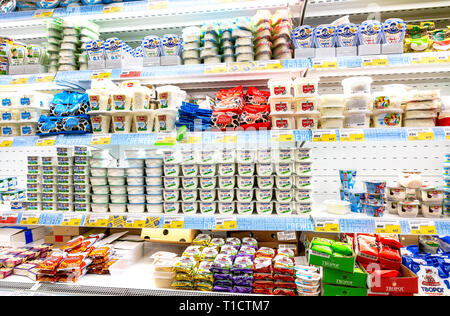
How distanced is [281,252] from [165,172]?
89 cm

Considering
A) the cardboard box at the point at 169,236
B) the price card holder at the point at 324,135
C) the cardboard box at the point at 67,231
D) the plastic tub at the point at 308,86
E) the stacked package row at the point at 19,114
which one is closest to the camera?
the price card holder at the point at 324,135

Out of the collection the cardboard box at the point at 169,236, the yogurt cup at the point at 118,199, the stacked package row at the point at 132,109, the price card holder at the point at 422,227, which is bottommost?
the cardboard box at the point at 169,236

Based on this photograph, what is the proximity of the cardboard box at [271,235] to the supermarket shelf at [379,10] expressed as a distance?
163cm

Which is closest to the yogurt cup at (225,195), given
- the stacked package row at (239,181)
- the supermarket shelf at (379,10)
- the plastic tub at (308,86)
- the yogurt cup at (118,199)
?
the stacked package row at (239,181)

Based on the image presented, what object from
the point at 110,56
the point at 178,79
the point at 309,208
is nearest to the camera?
the point at 309,208

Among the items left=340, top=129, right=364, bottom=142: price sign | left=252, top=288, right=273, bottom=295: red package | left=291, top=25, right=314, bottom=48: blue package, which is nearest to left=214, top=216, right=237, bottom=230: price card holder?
left=252, top=288, right=273, bottom=295: red package

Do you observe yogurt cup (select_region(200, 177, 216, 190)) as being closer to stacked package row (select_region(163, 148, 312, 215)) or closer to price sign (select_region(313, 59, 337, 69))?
stacked package row (select_region(163, 148, 312, 215))

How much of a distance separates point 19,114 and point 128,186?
957mm

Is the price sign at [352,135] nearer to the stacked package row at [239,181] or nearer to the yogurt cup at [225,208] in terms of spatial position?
the stacked package row at [239,181]

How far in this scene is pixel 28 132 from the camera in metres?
1.83

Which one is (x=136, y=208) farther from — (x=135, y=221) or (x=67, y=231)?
(x=67, y=231)

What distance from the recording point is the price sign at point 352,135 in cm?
145
